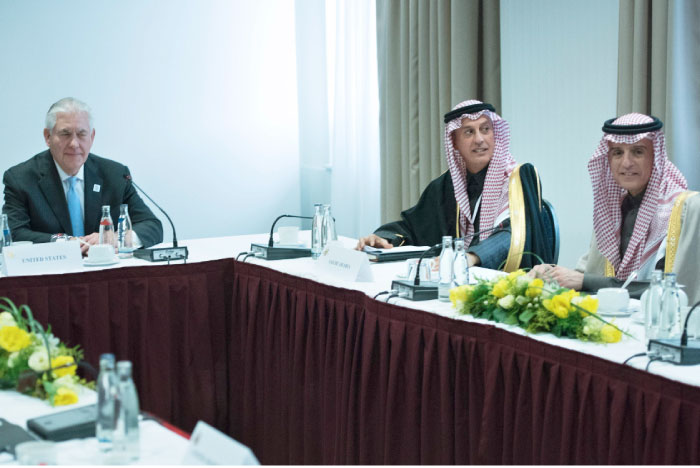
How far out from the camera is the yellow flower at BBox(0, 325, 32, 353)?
1748 mm

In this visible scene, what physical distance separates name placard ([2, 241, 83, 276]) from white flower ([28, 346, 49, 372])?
1.28m

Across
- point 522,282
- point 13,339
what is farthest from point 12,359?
point 522,282

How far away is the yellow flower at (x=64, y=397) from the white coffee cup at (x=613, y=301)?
4.52 feet

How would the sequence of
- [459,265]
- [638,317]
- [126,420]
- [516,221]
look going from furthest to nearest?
[516,221] → [459,265] → [638,317] → [126,420]

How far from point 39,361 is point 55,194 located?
2.23 m

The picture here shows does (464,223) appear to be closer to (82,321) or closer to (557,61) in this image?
(557,61)

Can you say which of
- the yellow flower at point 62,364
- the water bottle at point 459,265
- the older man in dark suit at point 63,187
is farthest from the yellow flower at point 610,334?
the older man in dark suit at point 63,187

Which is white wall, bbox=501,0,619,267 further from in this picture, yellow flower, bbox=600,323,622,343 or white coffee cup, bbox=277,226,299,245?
yellow flower, bbox=600,323,622,343

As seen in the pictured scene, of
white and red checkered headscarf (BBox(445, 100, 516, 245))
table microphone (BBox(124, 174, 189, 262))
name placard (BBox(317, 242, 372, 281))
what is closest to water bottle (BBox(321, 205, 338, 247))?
name placard (BBox(317, 242, 372, 281))

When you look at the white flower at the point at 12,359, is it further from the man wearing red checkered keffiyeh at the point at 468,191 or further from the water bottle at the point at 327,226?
the man wearing red checkered keffiyeh at the point at 468,191

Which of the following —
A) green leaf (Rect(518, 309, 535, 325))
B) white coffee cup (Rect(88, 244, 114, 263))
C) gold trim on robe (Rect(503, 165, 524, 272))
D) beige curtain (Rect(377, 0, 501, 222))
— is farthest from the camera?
beige curtain (Rect(377, 0, 501, 222))

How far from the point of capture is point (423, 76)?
5168mm

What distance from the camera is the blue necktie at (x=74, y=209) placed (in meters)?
3.82

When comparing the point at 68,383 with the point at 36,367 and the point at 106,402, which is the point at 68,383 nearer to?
the point at 36,367
